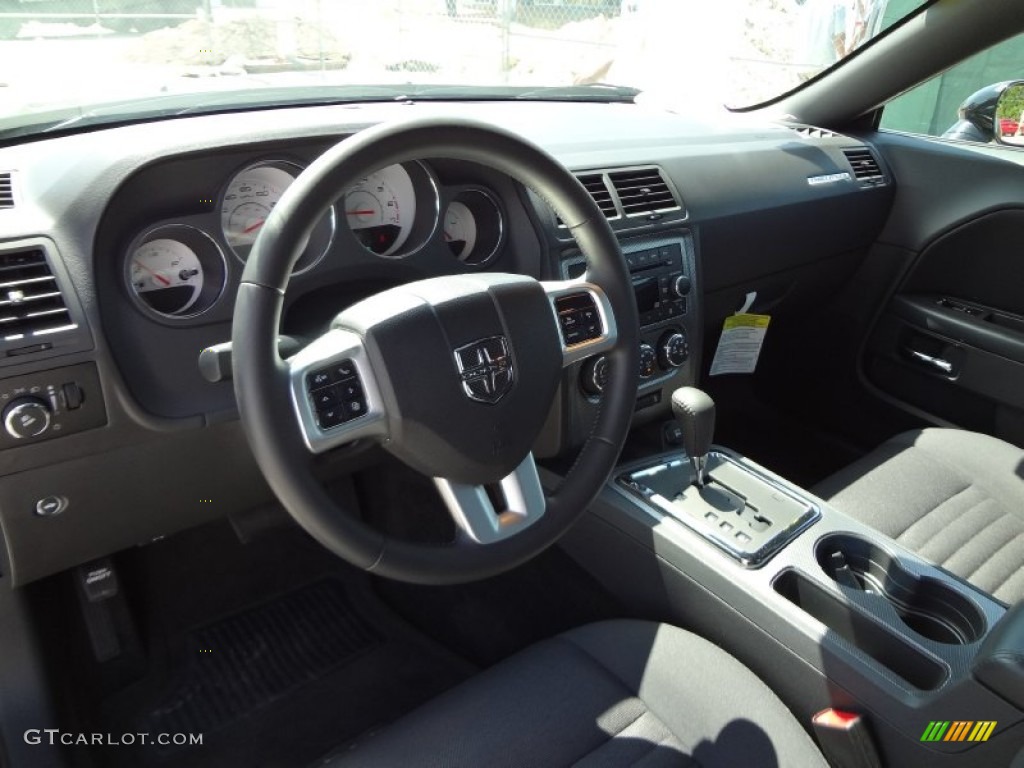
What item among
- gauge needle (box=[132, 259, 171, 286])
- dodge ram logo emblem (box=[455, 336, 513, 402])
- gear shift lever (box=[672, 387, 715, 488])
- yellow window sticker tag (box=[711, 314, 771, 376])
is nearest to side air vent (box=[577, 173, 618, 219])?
gear shift lever (box=[672, 387, 715, 488])

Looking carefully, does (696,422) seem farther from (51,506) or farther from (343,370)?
(51,506)

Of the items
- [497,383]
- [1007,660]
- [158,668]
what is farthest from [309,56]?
[1007,660]

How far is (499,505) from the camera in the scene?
47.3 inches

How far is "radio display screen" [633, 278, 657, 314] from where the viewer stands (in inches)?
71.2

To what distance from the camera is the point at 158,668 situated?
1.89 meters

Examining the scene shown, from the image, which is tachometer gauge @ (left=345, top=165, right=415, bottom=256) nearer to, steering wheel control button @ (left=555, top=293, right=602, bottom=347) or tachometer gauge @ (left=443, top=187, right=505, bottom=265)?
tachometer gauge @ (left=443, top=187, right=505, bottom=265)

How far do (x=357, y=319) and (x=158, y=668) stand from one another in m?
1.27

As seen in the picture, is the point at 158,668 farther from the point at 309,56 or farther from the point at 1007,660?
the point at 1007,660

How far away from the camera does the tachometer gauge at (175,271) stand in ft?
4.23

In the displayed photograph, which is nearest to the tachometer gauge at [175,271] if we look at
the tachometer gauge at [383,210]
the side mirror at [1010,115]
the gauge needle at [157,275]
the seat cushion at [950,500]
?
the gauge needle at [157,275]

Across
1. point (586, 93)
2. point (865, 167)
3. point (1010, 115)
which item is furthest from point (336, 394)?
point (1010, 115)

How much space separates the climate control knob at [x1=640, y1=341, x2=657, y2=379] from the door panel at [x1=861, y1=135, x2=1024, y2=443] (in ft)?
3.62

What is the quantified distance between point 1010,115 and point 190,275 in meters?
2.55

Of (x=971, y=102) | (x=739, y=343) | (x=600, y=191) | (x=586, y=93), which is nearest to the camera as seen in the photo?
(x=600, y=191)
